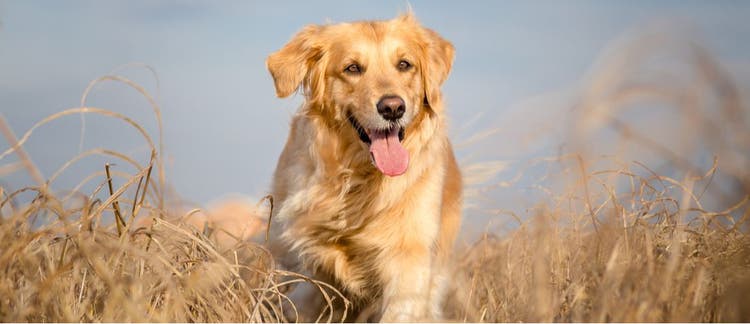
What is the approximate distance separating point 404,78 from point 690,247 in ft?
5.54

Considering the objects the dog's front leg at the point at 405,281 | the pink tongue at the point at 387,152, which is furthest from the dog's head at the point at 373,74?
the dog's front leg at the point at 405,281

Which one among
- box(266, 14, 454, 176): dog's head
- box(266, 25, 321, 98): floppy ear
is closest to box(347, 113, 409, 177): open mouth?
box(266, 14, 454, 176): dog's head

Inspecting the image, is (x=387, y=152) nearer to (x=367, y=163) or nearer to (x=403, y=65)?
(x=367, y=163)

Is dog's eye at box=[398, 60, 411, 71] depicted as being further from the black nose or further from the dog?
the black nose

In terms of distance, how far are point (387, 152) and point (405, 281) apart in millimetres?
700

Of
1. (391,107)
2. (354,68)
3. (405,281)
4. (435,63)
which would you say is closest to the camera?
(391,107)

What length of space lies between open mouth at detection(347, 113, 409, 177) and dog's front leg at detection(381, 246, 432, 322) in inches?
17.7

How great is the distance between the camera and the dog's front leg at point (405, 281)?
3816mm

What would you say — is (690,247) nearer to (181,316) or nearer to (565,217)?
(565,217)

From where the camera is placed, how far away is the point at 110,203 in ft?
10.3

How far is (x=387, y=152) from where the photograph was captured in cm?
403

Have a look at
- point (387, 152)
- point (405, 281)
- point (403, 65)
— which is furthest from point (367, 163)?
point (405, 281)

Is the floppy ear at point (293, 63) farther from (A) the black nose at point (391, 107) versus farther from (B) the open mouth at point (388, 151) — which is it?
(A) the black nose at point (391, 107)

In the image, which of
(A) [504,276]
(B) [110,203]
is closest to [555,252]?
(A) [504,276]
